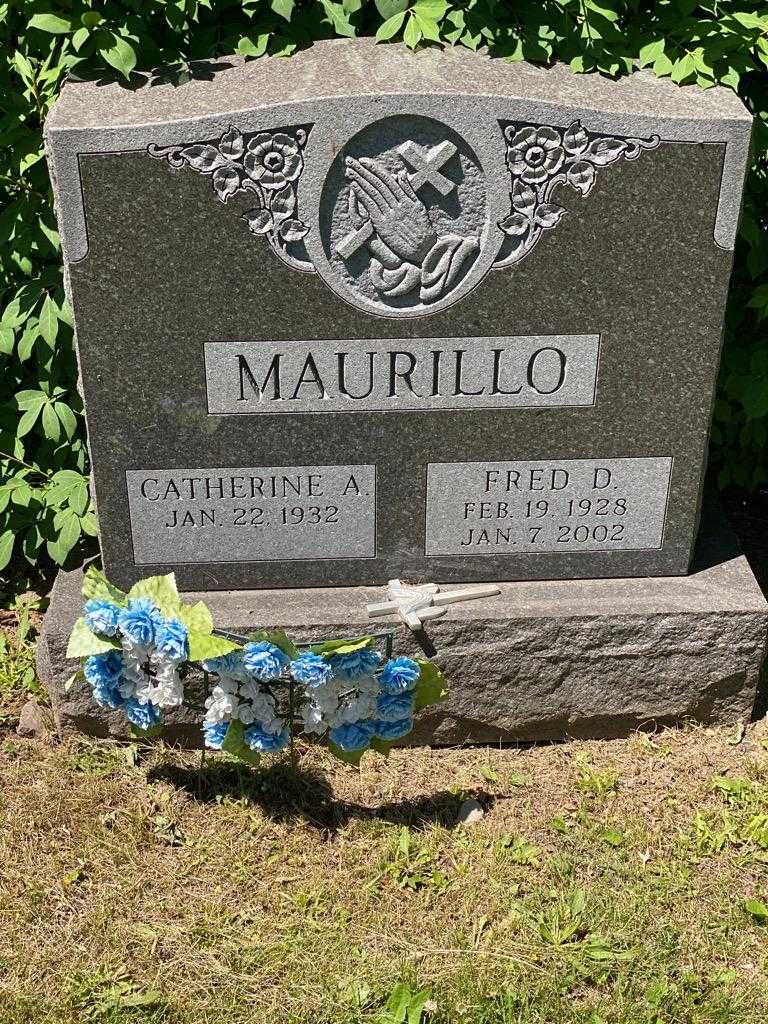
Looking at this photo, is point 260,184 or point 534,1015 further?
point 260,184

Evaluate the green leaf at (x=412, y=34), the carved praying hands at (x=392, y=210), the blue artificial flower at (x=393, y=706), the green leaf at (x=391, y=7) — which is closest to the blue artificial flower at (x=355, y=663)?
the blue artificial flower at (x=393, y=706)

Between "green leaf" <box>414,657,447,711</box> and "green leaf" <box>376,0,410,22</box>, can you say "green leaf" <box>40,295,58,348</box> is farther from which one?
"green leaf" <box>414,657,447,711</box>

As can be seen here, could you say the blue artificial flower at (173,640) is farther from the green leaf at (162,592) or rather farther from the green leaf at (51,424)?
the green leaf at (51,424)

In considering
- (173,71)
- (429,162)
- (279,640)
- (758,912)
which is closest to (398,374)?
(429,162)

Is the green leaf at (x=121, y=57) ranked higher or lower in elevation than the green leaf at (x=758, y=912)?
higher

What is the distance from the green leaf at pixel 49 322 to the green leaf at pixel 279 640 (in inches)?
46.0

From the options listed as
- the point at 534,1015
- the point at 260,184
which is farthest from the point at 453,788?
the point at 260,184

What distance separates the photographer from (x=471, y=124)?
10.3 feet

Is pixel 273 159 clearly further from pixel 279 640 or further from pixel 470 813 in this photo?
pixel 470 813

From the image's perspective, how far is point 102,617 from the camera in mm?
3295

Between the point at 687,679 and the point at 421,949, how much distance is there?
1.22m

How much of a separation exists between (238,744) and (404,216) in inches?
59.0

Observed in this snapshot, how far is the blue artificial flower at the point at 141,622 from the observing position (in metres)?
3.28

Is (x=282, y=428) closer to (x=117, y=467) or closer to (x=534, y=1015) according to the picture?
(x=117, y=467)
